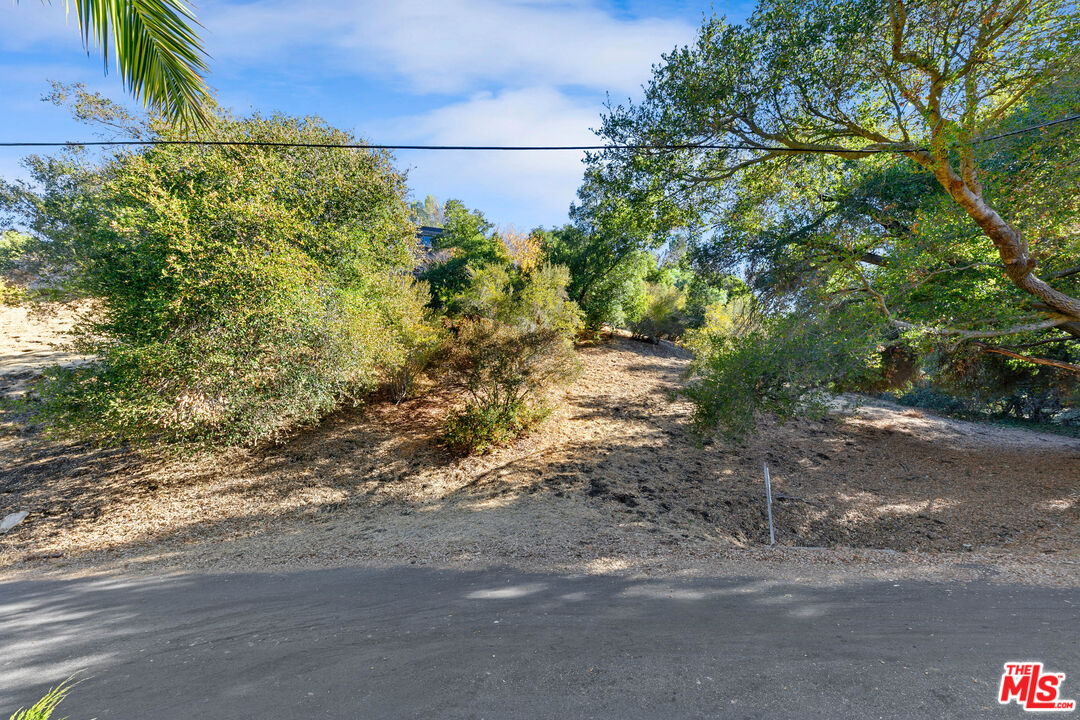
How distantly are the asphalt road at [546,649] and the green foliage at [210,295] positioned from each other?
11.7ft

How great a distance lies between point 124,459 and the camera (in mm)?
10523

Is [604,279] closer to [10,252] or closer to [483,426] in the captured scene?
[483,426]

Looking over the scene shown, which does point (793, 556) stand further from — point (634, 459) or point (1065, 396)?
point (1065, 396)

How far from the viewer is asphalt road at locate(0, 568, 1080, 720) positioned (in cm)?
292

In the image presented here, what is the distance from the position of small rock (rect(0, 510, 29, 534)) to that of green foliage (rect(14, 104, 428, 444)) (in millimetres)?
2096

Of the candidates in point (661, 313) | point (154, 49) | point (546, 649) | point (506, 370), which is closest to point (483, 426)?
point (506, 370)

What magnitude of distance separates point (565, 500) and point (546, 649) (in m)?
4.88

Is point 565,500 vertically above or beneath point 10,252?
beneath

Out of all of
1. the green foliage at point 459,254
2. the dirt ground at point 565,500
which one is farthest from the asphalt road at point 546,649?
the green foliage at point 459,254

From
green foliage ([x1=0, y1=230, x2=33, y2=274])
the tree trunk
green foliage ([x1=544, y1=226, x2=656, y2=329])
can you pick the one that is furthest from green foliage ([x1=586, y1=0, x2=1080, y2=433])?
green foliage ([x1=0, y1=230, x2=33, y2=274])

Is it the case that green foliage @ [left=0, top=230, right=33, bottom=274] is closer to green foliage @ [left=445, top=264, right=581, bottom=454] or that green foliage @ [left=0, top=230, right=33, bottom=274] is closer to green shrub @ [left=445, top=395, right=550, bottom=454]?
green foliage @ [left=445, top=264, right=581, bottom=454]

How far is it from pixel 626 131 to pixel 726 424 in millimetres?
6045

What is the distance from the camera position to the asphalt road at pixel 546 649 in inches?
115

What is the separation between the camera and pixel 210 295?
7488mm
